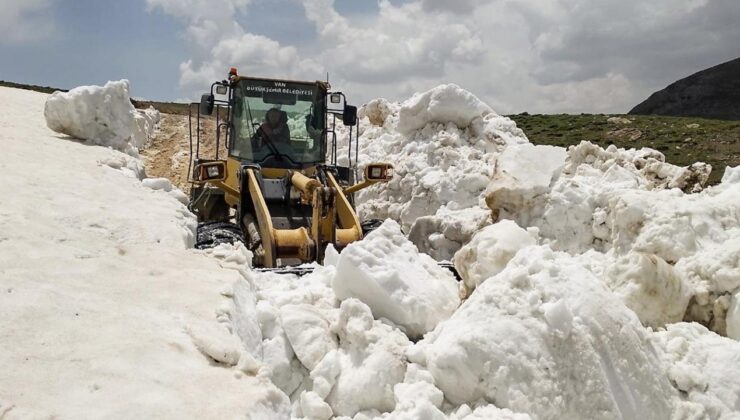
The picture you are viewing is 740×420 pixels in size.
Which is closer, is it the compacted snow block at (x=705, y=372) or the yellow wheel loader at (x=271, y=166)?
the compacted snow block at (x=705, y=372)

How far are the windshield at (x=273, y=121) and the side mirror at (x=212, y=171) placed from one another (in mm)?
786

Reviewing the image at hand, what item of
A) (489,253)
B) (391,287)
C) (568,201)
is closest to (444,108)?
(568,201)

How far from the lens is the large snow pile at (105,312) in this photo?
2.45m

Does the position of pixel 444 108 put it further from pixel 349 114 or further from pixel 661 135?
pixel 661 135

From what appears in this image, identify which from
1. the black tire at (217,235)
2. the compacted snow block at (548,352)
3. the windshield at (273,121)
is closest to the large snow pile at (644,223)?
the compacted snow block at (548,352)

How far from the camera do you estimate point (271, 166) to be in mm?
7953

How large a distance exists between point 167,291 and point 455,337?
5.12 feet

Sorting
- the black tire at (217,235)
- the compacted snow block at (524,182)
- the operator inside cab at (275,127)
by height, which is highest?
the operator inside cab at (275,127)

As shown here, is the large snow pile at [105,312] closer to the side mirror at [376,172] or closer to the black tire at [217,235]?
the black tire at [217,235]

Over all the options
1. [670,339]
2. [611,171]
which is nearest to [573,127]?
[611,171]

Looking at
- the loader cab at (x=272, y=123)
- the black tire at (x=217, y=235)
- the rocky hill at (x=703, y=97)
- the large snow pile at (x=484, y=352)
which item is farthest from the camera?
the rocky hill at (x=703, y=97)

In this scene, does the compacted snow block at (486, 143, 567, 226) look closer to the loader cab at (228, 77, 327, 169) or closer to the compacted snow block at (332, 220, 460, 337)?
the loader cab at (228, 77, 327, 169)

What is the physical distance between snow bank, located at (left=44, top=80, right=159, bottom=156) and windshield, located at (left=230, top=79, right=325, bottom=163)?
1.86 m

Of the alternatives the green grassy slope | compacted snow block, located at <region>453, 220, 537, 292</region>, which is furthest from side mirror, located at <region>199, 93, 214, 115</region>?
the green grassy slope
